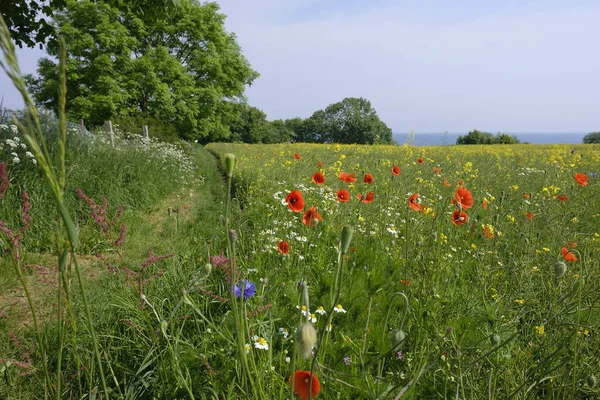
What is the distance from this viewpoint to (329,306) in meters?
2.01

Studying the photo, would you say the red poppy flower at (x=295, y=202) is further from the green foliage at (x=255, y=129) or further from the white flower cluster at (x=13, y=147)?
the green foliage at (x=255, y=129)

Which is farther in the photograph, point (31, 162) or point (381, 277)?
point (31, 162)

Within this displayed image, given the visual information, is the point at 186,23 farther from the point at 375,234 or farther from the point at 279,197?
the point at 375,234

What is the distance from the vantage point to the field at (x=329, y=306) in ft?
4.32

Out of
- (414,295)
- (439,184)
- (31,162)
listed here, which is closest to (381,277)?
→ (414,295)

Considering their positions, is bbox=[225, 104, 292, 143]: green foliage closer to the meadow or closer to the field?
the meadow

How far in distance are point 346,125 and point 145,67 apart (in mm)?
40769

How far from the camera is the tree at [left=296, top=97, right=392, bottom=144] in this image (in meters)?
53.8

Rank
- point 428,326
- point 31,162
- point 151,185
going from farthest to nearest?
point 151,185, point 31,162, point 428,326

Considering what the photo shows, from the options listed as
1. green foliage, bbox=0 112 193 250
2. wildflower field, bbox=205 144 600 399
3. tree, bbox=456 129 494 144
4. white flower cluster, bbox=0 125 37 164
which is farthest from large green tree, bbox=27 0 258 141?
tree, bbox=456 129 494 144

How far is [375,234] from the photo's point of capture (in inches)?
130

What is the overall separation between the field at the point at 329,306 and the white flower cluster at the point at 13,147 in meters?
0.17

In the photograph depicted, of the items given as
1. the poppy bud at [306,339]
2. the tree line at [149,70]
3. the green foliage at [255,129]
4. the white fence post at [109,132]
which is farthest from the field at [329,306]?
the green foliage at [255,129]

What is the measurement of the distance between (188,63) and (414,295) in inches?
800
